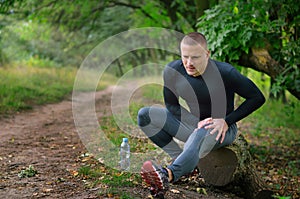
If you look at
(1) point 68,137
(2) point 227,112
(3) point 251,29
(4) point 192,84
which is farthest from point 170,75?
(1) point 68,137

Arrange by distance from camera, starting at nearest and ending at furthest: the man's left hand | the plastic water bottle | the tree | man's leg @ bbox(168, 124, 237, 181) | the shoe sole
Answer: the shoe sole, man's leg @ bbox(168, 124, 237, 181), the man's left hand, the plastic water bottle, the tree

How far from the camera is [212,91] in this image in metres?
4.42

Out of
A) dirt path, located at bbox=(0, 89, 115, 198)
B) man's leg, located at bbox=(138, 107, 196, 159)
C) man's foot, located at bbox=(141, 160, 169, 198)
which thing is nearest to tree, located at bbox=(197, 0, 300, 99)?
man's leg, located at bbox=(138, 107, 196, 159)

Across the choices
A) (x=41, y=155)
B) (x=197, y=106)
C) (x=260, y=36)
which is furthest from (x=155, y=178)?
(x=260, y=36)

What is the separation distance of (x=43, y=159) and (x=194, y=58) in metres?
2.59

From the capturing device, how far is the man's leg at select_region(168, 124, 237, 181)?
12.9 ft

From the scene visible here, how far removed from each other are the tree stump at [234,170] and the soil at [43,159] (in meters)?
0.22

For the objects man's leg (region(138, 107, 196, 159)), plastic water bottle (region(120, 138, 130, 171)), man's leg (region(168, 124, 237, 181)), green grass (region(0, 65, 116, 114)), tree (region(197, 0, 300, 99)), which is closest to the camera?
man's leg (region(168, 124, 237, 181))

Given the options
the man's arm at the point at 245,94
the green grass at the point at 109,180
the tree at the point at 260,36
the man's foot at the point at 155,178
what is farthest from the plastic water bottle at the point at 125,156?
the tree at the point at 260,36

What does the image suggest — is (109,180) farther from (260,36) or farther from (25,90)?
(25,90)

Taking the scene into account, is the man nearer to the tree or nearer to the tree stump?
the tree stump

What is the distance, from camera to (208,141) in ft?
14.1

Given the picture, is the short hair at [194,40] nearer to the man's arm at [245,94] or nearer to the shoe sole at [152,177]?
the man's arm at [245,94]

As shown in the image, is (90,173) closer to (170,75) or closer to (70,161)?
(70,161)
